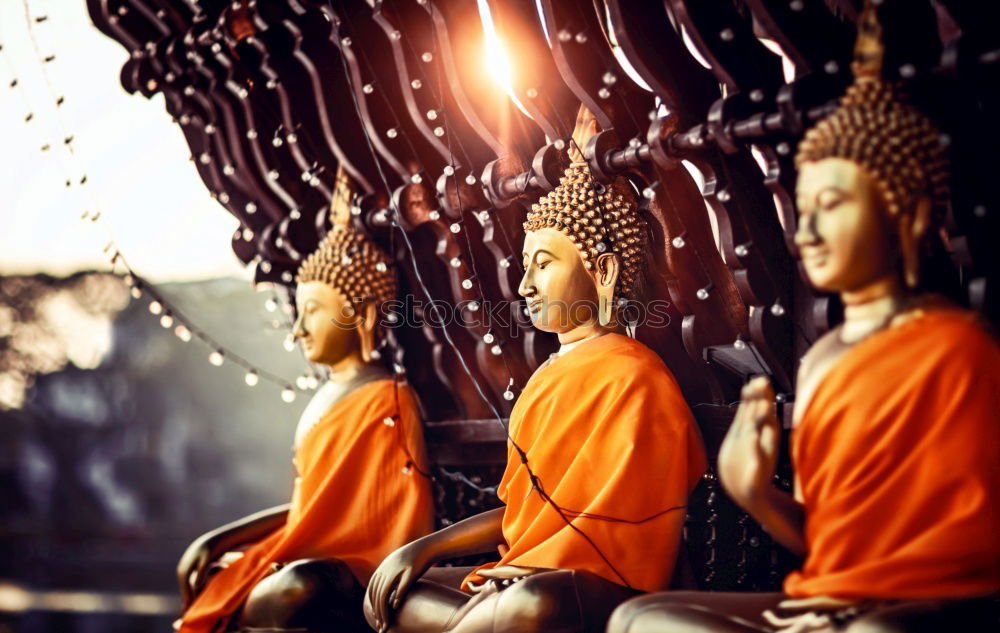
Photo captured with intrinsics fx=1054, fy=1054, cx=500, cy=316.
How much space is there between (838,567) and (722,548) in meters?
0.66

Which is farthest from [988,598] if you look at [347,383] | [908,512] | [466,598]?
[347,383]

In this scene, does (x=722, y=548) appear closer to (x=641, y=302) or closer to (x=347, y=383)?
(x=641, y=302)

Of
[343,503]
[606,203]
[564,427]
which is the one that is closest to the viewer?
[564,427]

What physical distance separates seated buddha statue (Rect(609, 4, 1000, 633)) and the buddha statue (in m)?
0.28

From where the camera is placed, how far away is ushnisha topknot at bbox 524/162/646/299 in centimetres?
222

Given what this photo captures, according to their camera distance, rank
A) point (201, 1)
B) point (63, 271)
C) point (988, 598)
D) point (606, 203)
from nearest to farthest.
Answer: point (988, 598)
point (606, 203)
point (201, 1)
point (63, 271)

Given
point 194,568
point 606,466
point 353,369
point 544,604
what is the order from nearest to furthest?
point 544,604
point 606,466
point 194,568
point 353,369

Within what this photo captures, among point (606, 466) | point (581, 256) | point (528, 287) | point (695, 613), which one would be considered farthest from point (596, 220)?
point (695, 613)

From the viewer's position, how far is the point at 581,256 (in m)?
2.23

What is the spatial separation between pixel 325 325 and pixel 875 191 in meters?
1.66

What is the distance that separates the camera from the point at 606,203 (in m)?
2.24

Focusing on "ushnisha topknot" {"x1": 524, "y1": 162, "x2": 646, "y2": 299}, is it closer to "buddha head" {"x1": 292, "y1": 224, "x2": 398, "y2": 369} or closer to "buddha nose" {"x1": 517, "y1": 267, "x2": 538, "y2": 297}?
"buddha nose" {"x1": 517, "y1": 267, "x2": 538, "y2": 297}

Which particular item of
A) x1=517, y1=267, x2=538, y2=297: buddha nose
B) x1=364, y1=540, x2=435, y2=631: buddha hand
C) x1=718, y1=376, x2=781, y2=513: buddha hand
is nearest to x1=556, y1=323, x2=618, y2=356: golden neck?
x1=517, y1=267, x2=538, y2=297: buddha nose

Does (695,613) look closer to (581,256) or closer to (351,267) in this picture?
(581,256)
